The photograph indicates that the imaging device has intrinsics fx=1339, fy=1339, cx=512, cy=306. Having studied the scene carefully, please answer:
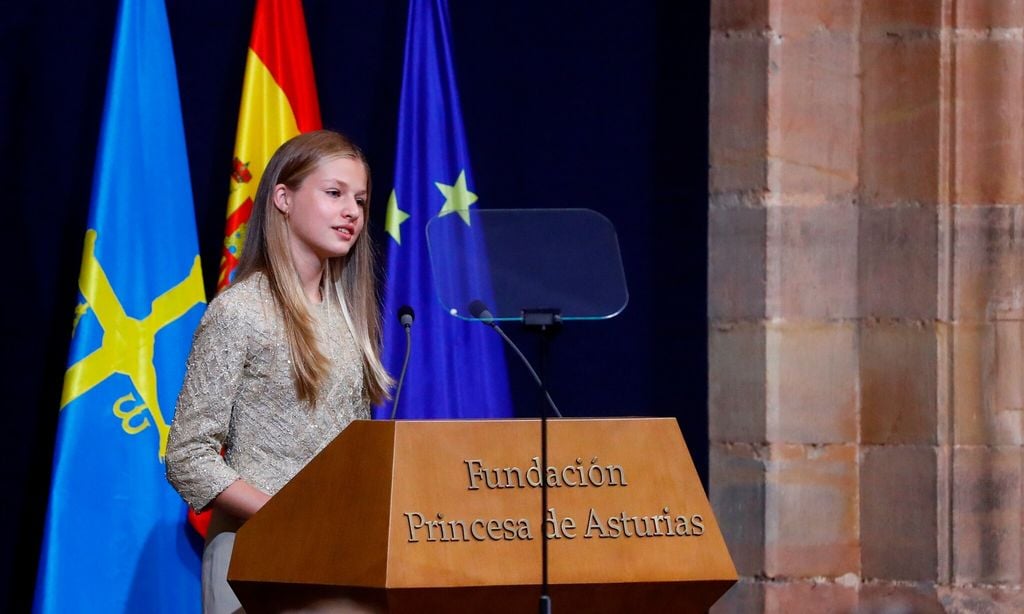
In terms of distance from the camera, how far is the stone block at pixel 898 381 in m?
3.60

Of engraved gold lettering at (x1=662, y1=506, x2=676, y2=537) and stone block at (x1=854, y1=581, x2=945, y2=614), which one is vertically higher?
engraved gold lettering at (x1=662, y1=506, x2=676, y2=537)

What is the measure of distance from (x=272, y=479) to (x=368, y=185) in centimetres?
65

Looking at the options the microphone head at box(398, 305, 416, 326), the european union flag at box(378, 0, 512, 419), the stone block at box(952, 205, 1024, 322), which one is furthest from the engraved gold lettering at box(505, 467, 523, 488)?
the stone block at box(952, 205, 1024, 322)

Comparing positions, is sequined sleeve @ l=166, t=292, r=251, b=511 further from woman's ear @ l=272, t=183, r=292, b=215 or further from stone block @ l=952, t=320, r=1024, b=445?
stone block @ l=952, t=320, r=1024, b=445

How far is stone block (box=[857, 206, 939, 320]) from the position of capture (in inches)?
142

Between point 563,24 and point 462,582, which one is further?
point 563,24

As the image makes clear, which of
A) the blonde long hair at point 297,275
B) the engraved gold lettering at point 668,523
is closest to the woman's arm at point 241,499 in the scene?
the blonde long hair at point 297,275

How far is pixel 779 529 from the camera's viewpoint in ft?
12.1

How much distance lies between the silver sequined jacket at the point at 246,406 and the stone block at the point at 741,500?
5.08ft

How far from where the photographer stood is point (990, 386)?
11.7 ft

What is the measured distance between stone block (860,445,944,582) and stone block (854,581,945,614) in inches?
0.9

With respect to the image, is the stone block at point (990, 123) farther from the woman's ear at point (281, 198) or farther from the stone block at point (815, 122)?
the woman's ear at point (281, 198)

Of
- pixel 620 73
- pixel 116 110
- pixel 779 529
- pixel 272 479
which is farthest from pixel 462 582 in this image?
pixel 620 73

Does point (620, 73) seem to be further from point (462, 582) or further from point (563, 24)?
point (462, 582)
